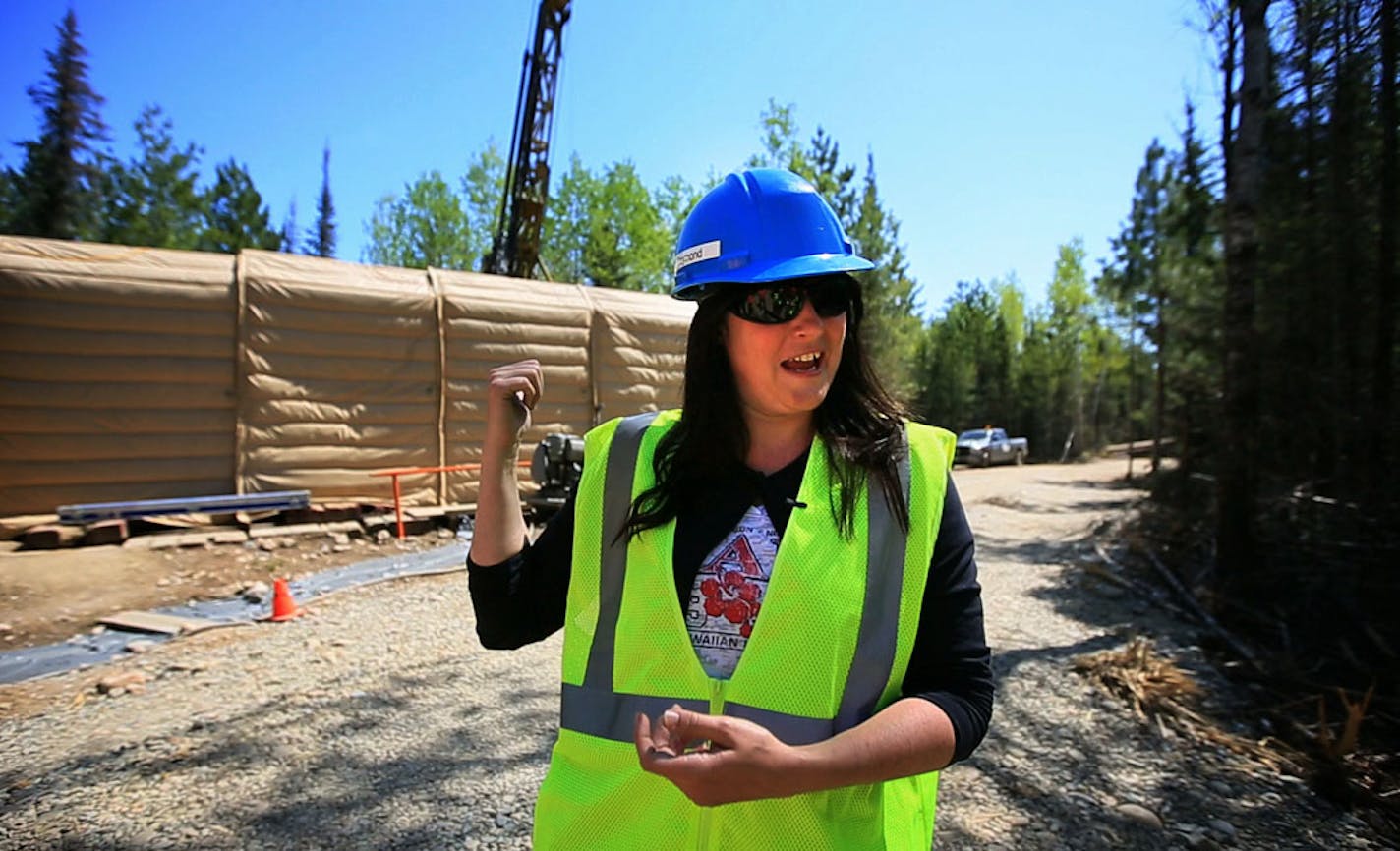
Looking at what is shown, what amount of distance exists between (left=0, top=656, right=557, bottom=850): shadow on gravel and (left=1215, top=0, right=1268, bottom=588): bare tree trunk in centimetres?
583

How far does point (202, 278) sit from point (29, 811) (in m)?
7.31

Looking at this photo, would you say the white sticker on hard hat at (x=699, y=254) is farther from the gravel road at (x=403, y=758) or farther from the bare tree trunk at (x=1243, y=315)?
the bare tree trunk at (x=1243, y=315)

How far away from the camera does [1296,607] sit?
5.47 m

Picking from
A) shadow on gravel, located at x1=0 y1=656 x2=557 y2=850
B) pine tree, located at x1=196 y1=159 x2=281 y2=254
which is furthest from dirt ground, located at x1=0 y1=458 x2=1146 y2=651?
pine tree, located at x1=196 y1=159 x2=281 y2=254

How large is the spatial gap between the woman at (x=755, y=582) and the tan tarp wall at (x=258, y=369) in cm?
917

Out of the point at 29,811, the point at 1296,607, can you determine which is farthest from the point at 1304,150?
the point at 29,811

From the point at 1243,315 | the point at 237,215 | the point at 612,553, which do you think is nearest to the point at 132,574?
the point at 612,553

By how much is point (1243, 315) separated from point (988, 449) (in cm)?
2195

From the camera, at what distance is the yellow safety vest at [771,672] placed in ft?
3.73

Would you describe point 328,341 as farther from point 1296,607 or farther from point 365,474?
point 1296,607

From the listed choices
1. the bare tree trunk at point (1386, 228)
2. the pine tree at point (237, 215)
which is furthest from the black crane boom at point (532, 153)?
the pine tree at point (237, 215)

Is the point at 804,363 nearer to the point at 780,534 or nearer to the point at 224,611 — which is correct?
the point at 780,534

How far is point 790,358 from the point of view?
1362 millimetres

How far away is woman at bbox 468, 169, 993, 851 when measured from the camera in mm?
1126
